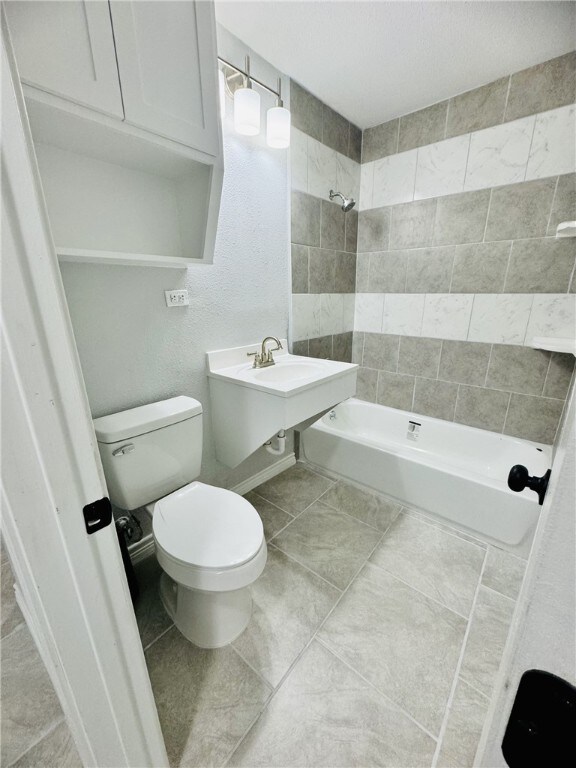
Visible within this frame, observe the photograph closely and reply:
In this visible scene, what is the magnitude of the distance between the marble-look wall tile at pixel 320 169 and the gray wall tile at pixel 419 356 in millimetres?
1182

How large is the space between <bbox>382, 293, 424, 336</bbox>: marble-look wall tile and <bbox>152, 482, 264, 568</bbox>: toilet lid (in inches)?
69.2

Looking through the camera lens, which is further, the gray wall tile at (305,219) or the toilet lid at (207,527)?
the gray wall tile at (305,219)

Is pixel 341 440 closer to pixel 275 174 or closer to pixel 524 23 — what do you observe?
pixel 275 174

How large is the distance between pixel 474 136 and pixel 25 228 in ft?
7.90

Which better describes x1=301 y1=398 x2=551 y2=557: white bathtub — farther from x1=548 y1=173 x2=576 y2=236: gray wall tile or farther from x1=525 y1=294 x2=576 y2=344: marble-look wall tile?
x1=548 y1=173 x2=576 y2=236: gray wall tile

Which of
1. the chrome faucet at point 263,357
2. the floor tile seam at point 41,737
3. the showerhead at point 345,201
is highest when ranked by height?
the showerhead at point 345,201

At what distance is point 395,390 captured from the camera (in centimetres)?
249

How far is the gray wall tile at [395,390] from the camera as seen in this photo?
7.93ft

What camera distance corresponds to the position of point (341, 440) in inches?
82.2

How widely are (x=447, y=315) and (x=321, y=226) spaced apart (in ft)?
3.46

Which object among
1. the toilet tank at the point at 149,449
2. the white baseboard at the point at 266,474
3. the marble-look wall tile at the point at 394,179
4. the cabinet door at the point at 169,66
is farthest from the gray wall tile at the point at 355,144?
the white baseboard at the point at 266,474

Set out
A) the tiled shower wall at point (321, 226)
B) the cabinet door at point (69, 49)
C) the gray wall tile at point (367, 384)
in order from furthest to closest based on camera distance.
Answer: the gray wall tile at point (367, 384) < the tiled shower wall at point (321, 226) < the cabinet door at point (69, 49)

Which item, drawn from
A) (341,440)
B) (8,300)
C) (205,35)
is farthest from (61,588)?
(341,440)

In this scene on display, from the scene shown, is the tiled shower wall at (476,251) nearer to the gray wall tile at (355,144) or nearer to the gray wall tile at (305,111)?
the gray wall tile at (355,144)
